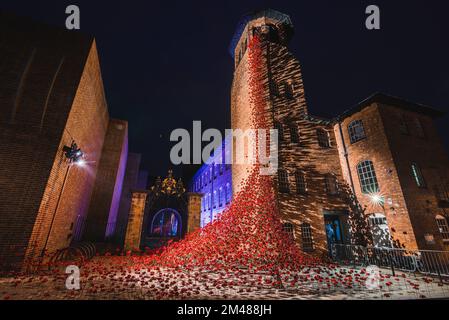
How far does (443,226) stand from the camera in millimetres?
10508

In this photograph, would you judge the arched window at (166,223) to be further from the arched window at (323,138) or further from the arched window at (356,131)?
the arched window at (356,131)

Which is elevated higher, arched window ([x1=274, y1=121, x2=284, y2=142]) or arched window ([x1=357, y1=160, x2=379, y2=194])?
arched window ([x1=274, y1=121, x2=284, y2=142])

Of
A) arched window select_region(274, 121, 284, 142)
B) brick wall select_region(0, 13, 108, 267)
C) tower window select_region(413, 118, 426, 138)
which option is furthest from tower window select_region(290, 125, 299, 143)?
brick wall select_region(0, 13, 108, 267)

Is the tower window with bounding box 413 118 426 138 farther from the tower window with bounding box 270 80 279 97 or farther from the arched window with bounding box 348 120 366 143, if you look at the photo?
the tower window with bounding box 270 80 279 97

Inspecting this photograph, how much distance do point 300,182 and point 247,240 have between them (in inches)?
222

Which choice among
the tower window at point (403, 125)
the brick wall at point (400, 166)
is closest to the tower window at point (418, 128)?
the brick wall at point (400, 166)

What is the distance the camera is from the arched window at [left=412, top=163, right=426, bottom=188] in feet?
36.1

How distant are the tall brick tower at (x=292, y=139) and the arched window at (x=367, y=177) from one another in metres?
1.27

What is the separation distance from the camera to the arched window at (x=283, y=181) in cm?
1196

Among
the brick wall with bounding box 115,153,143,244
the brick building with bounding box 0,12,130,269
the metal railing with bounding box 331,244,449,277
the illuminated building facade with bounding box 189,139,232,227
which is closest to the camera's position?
the brick building with bounding box 0,12,130,269

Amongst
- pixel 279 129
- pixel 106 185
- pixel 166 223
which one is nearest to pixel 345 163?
pixel 279 129

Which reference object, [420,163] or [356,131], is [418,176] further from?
[356,131]

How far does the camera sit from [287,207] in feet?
37.6

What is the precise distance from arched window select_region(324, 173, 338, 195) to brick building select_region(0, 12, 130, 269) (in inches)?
572
